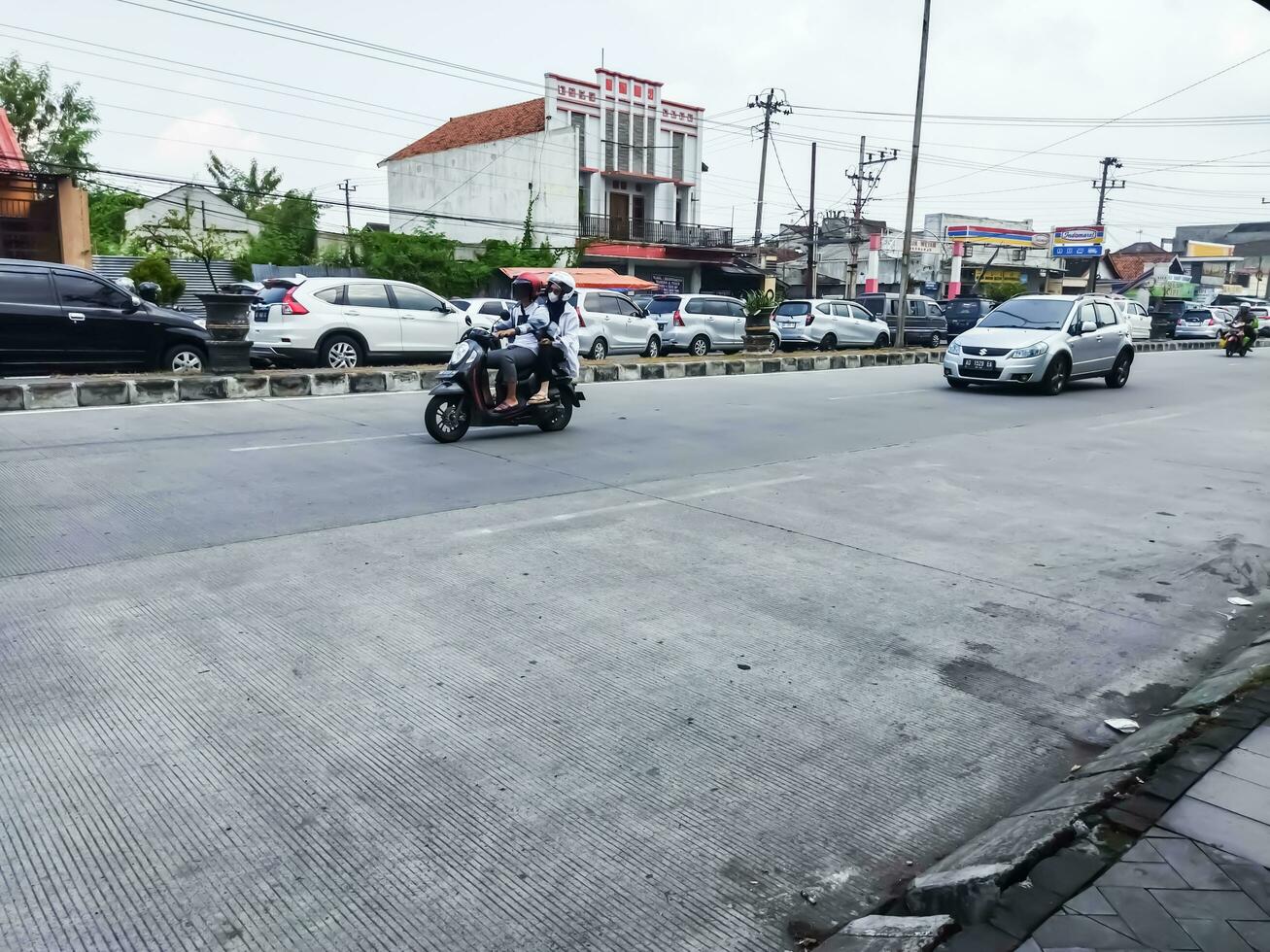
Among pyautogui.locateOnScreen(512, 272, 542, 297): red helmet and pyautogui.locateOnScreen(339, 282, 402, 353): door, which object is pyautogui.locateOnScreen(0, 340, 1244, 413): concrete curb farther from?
pyautogui.locateOnScreen(512, 272, 542, 297): red helmet

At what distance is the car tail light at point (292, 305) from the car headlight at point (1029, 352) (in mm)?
11162

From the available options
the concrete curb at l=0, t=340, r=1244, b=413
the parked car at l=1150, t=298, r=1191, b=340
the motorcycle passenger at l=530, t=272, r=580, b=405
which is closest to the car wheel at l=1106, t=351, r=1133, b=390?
the concrete curb at l=0, t=340, r=1244, b=413

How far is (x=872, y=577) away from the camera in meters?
5.36

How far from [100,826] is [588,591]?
260cm

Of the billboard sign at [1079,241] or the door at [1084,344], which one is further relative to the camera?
the billboard sign at [1079,241]

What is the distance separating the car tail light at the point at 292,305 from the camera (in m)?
14.7

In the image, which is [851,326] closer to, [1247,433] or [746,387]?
[746,387]

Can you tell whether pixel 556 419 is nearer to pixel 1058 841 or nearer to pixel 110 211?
pixel 1058 841

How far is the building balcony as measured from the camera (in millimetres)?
43281

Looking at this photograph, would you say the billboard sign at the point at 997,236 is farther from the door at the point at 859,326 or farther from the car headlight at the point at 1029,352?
the car headlight at the point at 1029,352

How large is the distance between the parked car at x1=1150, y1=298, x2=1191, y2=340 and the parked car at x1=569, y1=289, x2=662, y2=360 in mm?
27764

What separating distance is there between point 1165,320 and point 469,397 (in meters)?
39.2

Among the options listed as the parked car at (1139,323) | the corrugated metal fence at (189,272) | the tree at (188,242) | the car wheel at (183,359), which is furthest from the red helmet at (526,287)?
the parked car at (1139,323)

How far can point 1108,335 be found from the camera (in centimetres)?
1675
